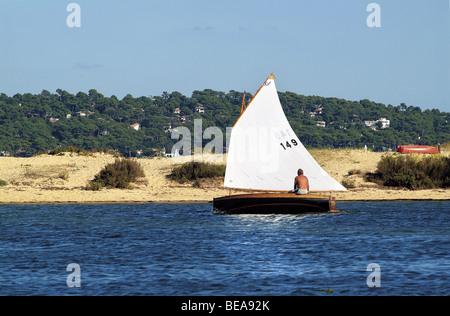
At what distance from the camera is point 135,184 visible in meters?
49.2

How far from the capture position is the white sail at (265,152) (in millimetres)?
35625

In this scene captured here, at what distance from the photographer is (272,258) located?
75.9ft

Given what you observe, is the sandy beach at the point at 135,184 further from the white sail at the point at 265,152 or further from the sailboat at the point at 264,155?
the white sail at the point at 265,152

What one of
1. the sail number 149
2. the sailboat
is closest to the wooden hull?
the sailboat

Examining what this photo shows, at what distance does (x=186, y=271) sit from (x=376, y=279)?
5638mm

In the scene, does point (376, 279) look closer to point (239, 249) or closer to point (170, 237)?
point (239, 249)

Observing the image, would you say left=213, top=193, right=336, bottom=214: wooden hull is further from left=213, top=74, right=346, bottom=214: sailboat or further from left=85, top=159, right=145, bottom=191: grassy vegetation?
left=85, top=159, right=145, bottom=191: grassy vegetation

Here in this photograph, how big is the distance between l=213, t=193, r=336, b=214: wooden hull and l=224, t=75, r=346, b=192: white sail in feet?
3.16

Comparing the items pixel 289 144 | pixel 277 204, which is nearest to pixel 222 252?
pixel 277 204

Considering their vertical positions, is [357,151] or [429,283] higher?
[357,151]

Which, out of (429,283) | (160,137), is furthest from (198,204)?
(160,137)

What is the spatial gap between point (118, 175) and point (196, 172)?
5.61 m

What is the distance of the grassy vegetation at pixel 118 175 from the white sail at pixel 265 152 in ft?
47.1
